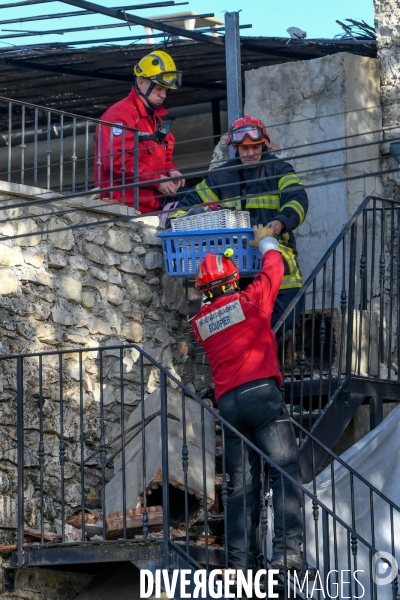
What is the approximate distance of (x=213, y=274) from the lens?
7391 millimetres

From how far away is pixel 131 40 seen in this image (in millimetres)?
10008

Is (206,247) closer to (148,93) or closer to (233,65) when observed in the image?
(148,93)

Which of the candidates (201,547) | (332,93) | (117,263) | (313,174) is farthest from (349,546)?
(332,93)

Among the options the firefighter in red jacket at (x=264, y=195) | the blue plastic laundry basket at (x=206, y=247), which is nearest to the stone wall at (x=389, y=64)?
the firefighter in red jacket at (x=264, y=195)

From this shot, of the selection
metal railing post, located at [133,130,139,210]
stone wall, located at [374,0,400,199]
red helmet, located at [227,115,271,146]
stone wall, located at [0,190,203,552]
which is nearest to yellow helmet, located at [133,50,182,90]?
metal railing post, located at [133,130,139,210]

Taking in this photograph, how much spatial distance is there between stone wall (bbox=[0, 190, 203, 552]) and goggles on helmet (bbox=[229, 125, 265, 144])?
95cm

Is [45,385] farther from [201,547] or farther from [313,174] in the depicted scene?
[313,174]

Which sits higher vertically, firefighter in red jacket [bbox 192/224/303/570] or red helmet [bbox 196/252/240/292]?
→ red helmet [bbox 196/252/240/292]

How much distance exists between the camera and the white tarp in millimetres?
7461

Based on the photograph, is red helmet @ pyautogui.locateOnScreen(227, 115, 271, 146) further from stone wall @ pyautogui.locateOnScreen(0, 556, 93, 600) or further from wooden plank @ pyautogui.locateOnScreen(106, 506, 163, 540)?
stone wall @ pyautogui.locateOnScreen(0, 556, 93, 600)

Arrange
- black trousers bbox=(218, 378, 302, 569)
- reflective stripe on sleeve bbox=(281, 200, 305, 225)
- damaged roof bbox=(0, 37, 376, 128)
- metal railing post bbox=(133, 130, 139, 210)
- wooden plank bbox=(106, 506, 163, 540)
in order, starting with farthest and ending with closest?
damaged roof bbox=(0, 37, 376, 128), metal railing post bbox=(133, 130, 139, 210), reflective stripe on sleeve bbox=(281, 200, 305, 225), wooden plank bbox=(106, 506, 163, 540), black trousers bbox=(218, 378, 302, 569)

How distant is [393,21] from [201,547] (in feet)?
16.1

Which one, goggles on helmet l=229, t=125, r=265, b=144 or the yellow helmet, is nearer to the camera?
goggles on helmet l=229, t=125, r=265, b=144

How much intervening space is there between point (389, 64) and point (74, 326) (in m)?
3.56
